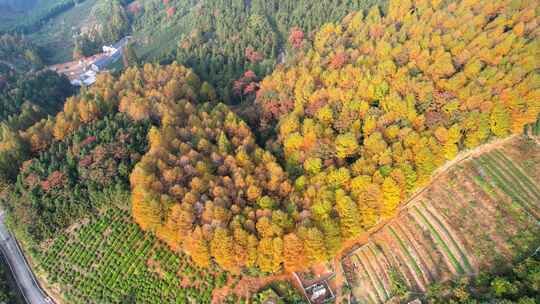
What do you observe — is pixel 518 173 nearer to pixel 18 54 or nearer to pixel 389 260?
pixel 389 260

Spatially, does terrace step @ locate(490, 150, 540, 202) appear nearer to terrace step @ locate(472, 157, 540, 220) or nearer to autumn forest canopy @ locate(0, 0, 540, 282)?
terrace step @ locate(472, 157, 540, 220)

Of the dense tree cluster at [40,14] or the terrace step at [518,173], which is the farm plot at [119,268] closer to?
the terrace step at [518,173]

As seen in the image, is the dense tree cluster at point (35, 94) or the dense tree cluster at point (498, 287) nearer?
the dense tree cluster at point (498, 287)

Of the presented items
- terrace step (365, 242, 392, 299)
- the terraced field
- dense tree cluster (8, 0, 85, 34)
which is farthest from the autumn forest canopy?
Result: dense tree cluster (8, 0, 85, 34)


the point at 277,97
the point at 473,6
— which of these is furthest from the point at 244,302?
the point at 473,6

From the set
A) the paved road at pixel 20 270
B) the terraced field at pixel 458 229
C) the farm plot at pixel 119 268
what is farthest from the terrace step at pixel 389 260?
the paved road at pixel 20 270

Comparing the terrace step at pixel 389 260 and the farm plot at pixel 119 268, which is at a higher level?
the terrace step at pixel 389 260

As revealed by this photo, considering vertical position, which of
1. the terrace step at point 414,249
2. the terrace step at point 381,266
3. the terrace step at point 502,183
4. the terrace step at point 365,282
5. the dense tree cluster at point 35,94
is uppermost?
the terrace step at point 502,183
